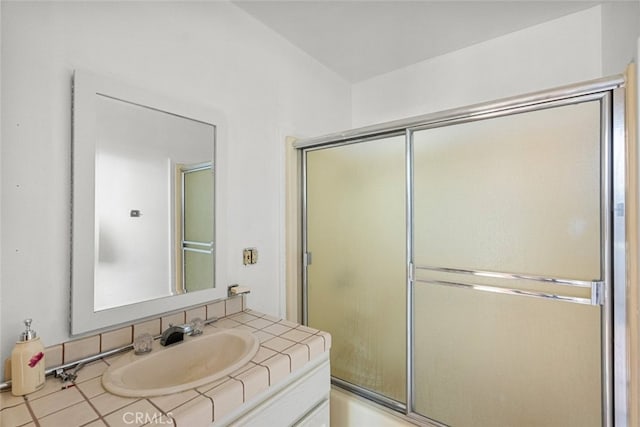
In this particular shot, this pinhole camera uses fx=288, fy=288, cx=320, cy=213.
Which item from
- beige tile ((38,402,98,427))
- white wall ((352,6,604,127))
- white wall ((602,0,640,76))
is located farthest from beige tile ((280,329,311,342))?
white wall ((602,0,640,76))

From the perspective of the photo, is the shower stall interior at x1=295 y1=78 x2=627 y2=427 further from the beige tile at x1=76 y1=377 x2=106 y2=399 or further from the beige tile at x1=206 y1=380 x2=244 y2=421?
the beige tile at x1=76 y1=377 x2=106 y2=399

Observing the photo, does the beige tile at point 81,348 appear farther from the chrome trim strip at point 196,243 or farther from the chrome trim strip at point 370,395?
the chrome trim strip at point 370,395

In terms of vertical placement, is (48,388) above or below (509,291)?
below

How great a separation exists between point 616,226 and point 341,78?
1.83 metres

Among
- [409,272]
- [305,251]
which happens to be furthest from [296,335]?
[305,251]

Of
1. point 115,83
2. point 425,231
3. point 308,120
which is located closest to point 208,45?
point 115,83

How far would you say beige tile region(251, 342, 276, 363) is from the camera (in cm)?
90

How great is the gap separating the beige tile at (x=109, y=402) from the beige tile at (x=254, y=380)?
26 cm

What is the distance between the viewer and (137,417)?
63cm

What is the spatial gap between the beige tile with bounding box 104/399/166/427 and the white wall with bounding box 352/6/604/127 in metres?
2.06

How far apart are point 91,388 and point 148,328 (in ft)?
0.98

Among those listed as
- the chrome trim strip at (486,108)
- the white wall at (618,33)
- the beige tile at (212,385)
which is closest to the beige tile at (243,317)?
the beige tile at (212,385)

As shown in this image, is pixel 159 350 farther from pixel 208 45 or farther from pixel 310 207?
pixel 208 45

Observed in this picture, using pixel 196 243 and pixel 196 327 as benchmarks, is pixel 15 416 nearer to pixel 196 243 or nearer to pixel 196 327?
pixel 196 327
